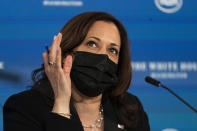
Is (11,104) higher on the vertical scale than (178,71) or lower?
lower

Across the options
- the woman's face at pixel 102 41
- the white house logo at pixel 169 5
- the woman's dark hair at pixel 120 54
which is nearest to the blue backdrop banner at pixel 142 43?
the white house logo at pixel 169 5

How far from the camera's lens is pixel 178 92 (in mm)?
2316

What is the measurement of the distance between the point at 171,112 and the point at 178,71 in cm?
30

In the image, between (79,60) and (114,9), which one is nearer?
(79,60)

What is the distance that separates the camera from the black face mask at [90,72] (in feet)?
5.02

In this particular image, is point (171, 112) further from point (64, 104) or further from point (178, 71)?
point (64, 104)

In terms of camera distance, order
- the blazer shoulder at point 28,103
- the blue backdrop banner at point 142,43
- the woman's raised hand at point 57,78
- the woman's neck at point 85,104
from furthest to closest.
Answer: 1. the blue backdrop banner at point 142,43
2. the woman's neck at point 85,104
3. the blazer shoulder at point 28,103
4. the woman's raised hand at point 57,78

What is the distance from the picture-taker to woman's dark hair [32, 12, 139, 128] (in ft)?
5.34

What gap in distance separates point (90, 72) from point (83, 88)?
9 cm

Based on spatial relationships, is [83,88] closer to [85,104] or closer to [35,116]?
[85,104]

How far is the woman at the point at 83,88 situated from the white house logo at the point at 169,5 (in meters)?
0.70

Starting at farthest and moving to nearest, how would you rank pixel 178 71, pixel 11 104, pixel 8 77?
pixel 178 71 < pixel 8 77 < pixel 11 104

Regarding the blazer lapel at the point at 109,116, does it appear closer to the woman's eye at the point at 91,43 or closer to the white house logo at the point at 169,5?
the woman's eye at the point at 91,43

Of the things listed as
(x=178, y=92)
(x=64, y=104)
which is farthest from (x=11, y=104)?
(x=178, y=92)
